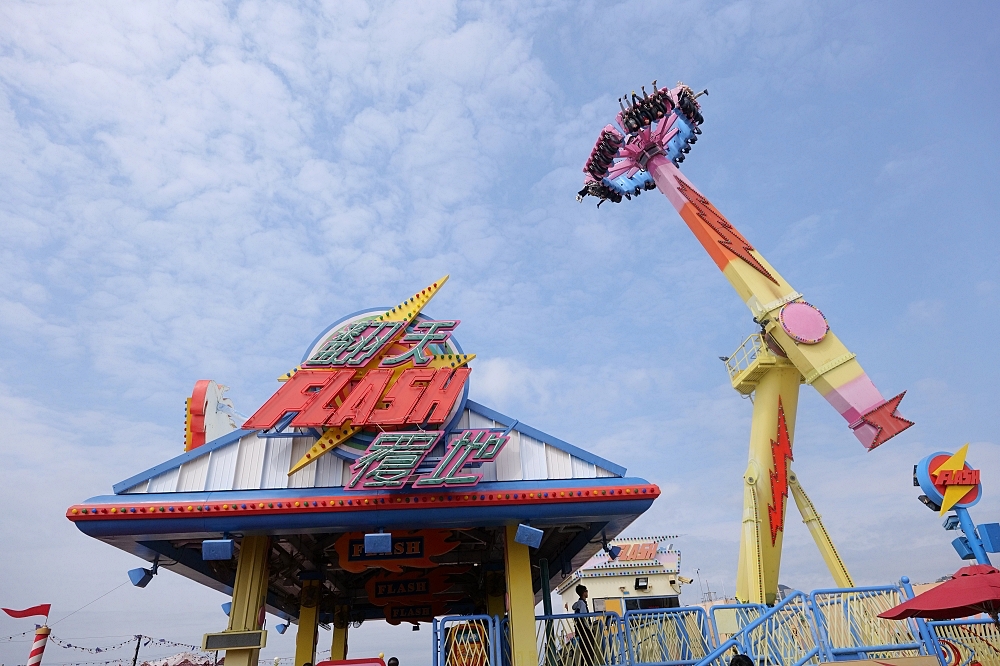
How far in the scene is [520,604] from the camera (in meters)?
11.4

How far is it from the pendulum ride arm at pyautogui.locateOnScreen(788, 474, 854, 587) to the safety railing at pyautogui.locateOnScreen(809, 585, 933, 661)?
29.2ft

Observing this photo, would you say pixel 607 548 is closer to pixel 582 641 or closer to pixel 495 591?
pixel 582 641

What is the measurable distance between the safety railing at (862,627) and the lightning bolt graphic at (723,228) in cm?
1123

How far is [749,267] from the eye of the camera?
65.6ft

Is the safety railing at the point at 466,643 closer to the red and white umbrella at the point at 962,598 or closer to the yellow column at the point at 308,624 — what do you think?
the red and white umbrella at the point at 962,598

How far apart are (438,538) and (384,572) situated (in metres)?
6.32

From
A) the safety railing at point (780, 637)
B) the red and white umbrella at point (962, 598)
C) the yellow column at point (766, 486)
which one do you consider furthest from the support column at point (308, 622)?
the red and white umbrella at point (962, 598)

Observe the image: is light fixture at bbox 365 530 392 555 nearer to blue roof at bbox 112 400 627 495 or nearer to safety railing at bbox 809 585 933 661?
blue roof at bbox 112 400 627 495

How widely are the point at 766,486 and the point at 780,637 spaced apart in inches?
372

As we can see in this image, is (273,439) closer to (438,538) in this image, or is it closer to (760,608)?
(438,538)

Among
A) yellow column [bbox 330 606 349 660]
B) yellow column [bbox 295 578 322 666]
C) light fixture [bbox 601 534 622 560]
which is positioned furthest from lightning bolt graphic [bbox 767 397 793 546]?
yellow column [bbox 330 606 349 660]

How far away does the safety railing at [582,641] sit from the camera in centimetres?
1144

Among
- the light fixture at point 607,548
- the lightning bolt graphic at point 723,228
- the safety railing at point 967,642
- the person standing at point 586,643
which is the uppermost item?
the lightning bolt graphic at point 723,228

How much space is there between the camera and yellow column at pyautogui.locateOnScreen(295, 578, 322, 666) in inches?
688
